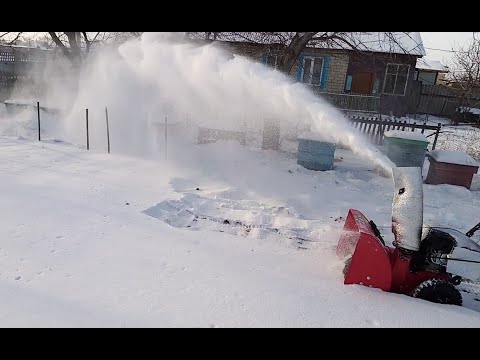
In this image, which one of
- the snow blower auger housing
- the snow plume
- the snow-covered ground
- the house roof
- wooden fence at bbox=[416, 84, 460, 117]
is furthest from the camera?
wooden fence at bbox=[416, 84, 460, 117]

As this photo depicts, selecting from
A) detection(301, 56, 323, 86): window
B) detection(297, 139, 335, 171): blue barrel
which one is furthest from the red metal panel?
detection(301, 56, 323, 86): window

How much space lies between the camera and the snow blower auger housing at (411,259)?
11.5 ft

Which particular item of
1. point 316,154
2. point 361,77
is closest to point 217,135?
point 316,154

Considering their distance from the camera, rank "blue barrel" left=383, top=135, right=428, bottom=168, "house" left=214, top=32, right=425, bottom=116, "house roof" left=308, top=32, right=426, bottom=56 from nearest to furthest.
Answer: "house roof" left=308, top=32, right=426, bottom=56, "blue barrel" left=383, top=135, right=428, bottom=168, "house" left=214, top=32, right=425, bottom=116

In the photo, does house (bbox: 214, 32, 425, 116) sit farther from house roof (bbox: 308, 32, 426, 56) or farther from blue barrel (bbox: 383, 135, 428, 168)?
blue barrel (bbox: 383, 135, 428, 168)

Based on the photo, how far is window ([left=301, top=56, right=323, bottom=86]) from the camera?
2039 centimetres

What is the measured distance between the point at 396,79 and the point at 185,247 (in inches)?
847

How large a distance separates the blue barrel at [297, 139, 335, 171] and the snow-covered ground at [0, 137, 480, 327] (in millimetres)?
921

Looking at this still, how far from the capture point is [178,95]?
11.7 meters

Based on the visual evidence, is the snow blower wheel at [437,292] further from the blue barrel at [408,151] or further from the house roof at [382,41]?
the blue barrel at [408,151]

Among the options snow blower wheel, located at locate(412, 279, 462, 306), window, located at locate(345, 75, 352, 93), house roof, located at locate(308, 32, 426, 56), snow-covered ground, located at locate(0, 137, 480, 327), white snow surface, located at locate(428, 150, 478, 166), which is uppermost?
house roof, located at locate(308, 32, 426, 56)

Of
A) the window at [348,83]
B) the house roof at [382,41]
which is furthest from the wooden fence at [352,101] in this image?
the house roof at [382,41]
